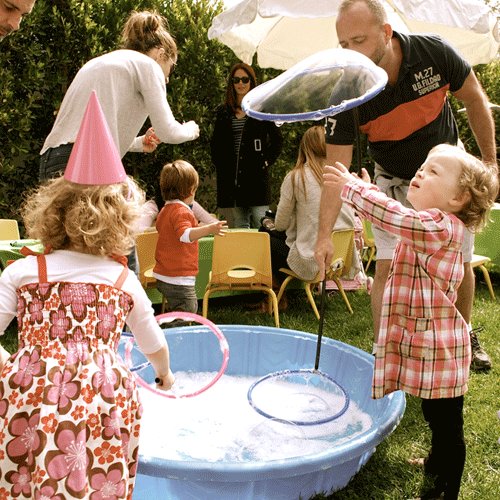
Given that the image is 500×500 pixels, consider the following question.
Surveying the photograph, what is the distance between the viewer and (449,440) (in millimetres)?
1669

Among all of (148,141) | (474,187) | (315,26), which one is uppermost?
(315,26)

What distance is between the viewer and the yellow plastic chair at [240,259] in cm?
358

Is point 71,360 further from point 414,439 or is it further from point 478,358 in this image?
point 478,358

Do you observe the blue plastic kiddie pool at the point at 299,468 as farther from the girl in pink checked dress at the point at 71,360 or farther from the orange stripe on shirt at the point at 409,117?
the orange stripe on shirt at the point at 409,117

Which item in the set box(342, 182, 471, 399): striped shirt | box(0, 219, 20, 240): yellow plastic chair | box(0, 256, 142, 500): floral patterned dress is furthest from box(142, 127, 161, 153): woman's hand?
box(0, 219, 20, 240): yellow plastic chair

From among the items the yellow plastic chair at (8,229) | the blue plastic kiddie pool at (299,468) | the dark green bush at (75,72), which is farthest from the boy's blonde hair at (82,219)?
the dark green bush at (75,72)

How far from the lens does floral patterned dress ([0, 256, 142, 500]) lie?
1309 mm

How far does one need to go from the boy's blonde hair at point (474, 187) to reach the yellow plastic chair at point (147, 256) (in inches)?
91.9

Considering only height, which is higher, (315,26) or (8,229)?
(315,26)

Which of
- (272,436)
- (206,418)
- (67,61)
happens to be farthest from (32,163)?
(272,436)

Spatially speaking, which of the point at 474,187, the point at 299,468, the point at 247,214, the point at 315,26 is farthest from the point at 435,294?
the point at 315,26

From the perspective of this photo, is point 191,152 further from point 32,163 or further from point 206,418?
point 206,418

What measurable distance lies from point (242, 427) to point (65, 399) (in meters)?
1.20

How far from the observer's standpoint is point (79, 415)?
1326 millimetres
